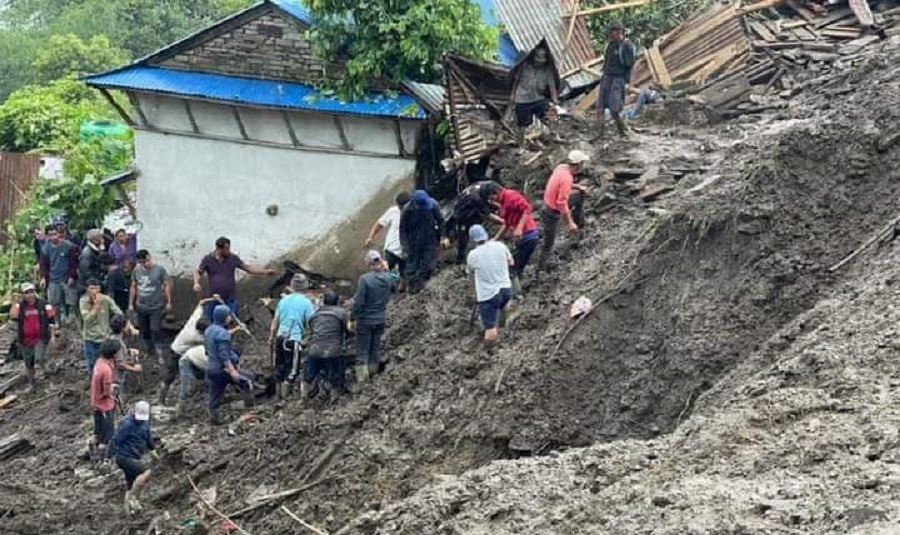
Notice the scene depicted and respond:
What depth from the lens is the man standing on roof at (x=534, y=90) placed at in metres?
17.1

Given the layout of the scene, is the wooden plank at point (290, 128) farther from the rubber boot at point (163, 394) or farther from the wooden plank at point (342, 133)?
the rubber boot at point (163, 394)

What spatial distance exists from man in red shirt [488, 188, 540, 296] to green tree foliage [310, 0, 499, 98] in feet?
11.5

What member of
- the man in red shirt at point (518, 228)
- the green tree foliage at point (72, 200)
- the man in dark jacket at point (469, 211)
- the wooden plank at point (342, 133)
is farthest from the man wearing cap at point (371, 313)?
the green tree foliage at point (72, 200)

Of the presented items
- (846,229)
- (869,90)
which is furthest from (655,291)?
(869,90)

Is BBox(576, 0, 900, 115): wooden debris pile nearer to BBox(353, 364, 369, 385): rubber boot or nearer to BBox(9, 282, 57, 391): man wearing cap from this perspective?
BBox(353, 364, 369, 385): rubber boot

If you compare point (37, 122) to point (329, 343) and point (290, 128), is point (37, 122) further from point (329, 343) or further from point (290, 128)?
point (329, 343)

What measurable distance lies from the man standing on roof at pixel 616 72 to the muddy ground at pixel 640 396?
46 centimetres

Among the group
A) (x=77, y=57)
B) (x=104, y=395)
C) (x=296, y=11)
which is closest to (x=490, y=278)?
(x=104, y=395)

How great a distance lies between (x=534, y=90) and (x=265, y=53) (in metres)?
3.80

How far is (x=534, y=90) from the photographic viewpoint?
1722 centimetres

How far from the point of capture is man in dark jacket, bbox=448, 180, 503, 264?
14.8 metres

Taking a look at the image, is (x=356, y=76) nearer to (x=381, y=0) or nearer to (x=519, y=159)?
(x=381, y=0)

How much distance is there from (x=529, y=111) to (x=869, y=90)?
191 inches

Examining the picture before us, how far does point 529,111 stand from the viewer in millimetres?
17250
